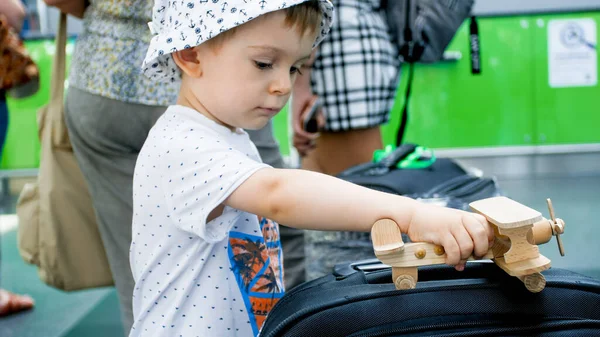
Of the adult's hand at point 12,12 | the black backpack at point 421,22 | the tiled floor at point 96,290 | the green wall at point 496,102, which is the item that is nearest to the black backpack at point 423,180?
the black backpack at point 421,22

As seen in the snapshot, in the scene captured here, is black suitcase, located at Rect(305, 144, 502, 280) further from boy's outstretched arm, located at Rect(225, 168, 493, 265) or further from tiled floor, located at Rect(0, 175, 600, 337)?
tiled floor, located at Rect(0, 175, 600, 337)

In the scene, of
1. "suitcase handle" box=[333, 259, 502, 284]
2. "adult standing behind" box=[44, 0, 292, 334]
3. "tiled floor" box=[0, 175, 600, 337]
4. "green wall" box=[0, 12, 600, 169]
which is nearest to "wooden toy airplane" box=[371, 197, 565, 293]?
"suitcase handle" box=[333, 259, 502, 284]

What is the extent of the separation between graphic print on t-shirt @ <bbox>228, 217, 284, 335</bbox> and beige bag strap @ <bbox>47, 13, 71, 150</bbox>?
77cm

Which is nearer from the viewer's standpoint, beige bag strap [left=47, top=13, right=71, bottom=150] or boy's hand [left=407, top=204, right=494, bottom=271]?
boy's hand [left=407, top=204, right=494, bottom=271]

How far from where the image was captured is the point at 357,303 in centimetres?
90

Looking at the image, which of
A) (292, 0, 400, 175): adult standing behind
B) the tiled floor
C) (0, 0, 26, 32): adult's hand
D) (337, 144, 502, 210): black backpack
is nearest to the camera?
(337, 144, 502, 210): black backpack

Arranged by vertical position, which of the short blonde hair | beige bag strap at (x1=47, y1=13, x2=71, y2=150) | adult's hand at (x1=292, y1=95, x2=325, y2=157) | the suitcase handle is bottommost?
the suitcase handle

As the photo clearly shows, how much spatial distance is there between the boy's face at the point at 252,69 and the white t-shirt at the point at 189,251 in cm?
5

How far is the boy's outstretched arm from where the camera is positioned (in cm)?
81

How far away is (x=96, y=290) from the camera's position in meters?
3.49

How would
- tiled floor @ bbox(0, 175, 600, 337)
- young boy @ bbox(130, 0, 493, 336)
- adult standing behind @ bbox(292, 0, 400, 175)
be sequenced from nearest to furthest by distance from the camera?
young boy @ bbox(130, 0, 493, 336) → adult standing behind @ bbox(292, 0, 400, 175) → tiled floor @ bbox(0, 175, 600, 337)

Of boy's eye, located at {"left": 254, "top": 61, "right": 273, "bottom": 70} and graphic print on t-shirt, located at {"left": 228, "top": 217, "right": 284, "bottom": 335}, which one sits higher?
boy's eye, located at {"left": 254, "top": 61, "right": 273, "bottom": 70}

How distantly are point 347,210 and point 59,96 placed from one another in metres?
1.08

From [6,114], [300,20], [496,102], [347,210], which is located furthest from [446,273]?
[496,102]
